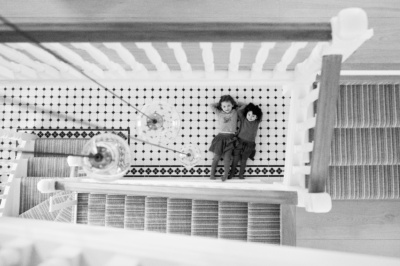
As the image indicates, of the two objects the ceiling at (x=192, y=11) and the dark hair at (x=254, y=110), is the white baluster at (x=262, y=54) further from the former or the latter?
the dark hair at (x=254, y=110)

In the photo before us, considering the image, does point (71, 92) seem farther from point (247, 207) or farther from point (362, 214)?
point (362, 214)

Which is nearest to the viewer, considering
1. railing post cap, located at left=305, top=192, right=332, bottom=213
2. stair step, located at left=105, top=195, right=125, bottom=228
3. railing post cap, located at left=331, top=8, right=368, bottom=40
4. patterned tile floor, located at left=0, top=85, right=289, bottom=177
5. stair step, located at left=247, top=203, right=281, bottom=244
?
railing post cap, located at left=331, top=8, right=368, bottom=40

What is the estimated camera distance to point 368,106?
9.94 feet

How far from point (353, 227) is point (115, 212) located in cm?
211

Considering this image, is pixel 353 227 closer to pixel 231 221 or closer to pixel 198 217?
pixel 231 221

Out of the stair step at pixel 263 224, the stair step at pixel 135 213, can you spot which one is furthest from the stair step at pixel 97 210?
the stair step at pixel 263 224

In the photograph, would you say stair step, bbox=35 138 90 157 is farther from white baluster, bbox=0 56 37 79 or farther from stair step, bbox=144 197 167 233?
white baluster, bbox=0 56 37 79

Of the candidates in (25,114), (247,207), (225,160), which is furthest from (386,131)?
(25,114)

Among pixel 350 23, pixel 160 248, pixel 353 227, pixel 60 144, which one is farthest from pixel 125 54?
pixel 60 144

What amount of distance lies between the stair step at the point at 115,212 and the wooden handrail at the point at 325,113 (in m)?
1.95

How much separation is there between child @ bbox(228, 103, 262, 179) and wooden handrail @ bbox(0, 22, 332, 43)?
11.4 ft

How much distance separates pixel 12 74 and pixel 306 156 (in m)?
2.16

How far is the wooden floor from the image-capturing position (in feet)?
10.4

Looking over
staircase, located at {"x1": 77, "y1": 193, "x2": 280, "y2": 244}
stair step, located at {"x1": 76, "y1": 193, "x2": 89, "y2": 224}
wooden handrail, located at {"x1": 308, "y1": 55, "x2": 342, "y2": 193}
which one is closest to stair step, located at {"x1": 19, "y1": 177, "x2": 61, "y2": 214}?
stair step, located at {"x1": 76, "y1": 193, "x2": 89, "y2": 224}
